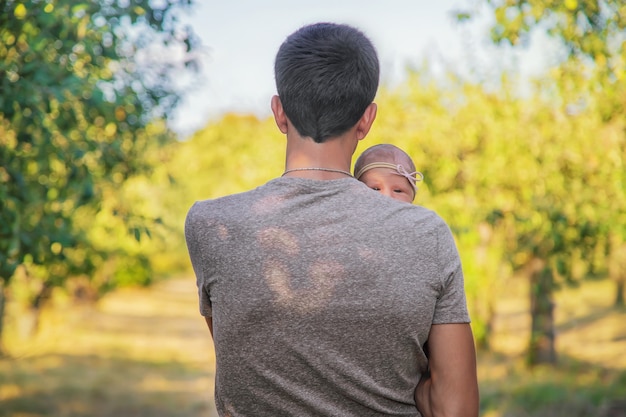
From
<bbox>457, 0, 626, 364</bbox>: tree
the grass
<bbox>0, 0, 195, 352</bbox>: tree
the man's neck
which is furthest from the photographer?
the grass

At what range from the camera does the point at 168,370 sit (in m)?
14.3

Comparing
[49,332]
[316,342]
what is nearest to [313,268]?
[316,342]

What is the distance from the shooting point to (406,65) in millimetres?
11781

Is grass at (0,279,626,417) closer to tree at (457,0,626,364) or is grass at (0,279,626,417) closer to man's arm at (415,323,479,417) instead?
tree at (457,0,626,364)

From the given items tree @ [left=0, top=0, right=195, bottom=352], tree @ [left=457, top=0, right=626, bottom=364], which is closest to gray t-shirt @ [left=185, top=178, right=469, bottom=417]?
tree @ [left=0, top=0, right=195, bottom=352]

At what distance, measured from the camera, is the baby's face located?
7.20ft

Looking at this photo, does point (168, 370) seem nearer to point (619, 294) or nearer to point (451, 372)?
point (451, 372)

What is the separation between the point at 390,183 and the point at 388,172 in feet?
0.10

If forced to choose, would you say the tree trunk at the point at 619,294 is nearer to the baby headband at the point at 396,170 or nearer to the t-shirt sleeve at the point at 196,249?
the baby headband at the point at 396,170

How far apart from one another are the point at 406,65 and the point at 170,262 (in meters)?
32.7

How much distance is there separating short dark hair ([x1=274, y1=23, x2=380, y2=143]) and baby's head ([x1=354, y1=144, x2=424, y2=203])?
1.80 feet

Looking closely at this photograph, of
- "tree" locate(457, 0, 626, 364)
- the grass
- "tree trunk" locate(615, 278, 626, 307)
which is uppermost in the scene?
"tree" locate(457, 0, 626, 364)

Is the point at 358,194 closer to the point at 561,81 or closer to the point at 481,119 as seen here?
the point at 561,81

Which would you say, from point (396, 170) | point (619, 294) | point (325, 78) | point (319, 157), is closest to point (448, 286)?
point (319, 157)
